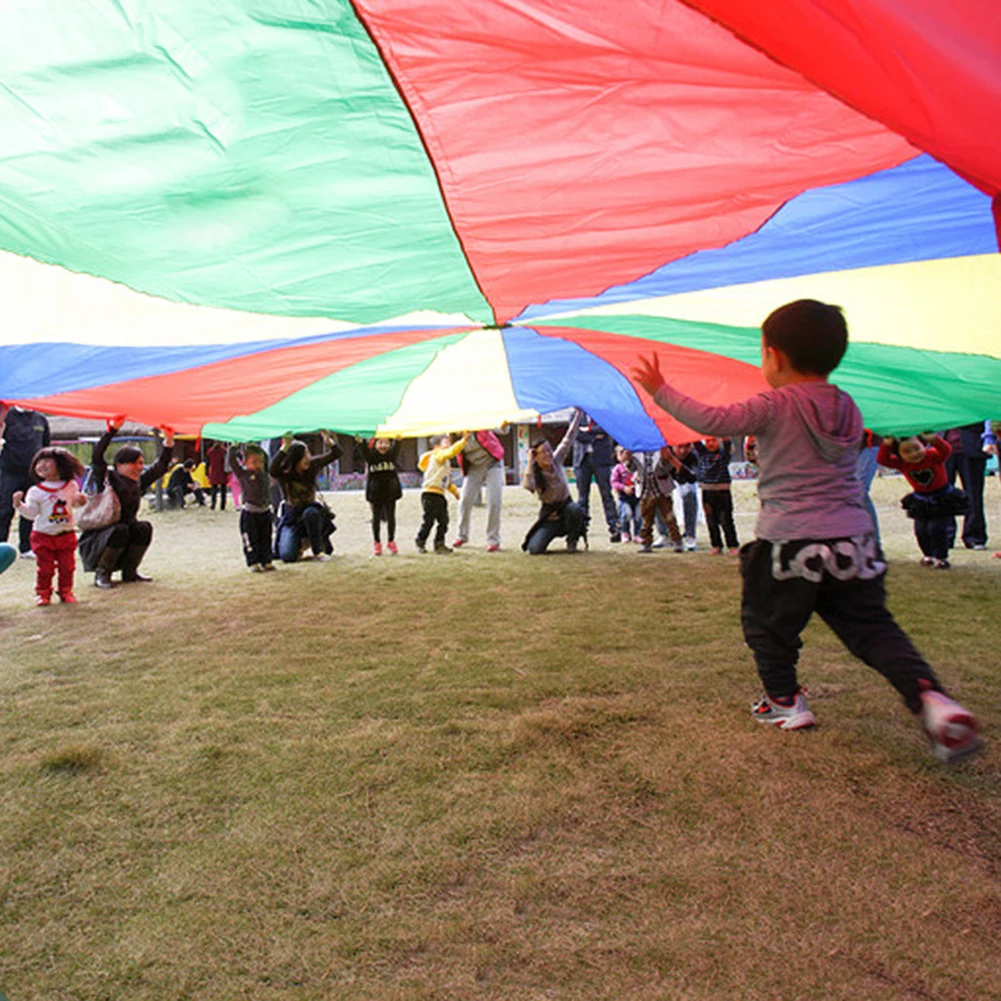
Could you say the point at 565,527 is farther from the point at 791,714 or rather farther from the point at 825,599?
the point at 825,599

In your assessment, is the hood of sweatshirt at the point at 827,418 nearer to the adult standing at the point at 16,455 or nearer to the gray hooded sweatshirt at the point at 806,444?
the gray hooded sweatshirt at the point at 806,444

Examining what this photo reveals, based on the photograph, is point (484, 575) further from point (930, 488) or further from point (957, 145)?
point (957, 145)

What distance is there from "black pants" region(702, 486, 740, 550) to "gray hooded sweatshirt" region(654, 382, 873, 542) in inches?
194

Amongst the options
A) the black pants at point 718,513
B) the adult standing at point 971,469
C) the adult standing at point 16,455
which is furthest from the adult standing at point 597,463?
the adult standing at point 16,455

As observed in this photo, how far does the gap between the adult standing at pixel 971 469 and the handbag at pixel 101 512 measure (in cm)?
657

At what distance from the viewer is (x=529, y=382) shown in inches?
225

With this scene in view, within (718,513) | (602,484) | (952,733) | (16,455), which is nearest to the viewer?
(952,733)

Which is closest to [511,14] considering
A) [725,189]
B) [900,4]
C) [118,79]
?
[900,4]

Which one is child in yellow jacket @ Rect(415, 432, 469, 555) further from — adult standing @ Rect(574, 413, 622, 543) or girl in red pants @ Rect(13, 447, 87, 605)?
girl in red pants @ Rect(13, 447, 87, 605)

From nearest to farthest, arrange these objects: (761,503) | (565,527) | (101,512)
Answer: (761,503) → (101,512) → (565,527)

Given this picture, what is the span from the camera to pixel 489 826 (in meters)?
1.78

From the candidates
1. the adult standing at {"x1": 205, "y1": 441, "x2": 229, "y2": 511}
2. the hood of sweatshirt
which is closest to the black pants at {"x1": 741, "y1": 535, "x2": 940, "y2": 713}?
the hood of sweatshirt

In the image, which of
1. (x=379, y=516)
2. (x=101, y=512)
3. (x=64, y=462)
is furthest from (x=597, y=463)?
(x=64, y=462)

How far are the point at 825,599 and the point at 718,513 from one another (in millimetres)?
5081
